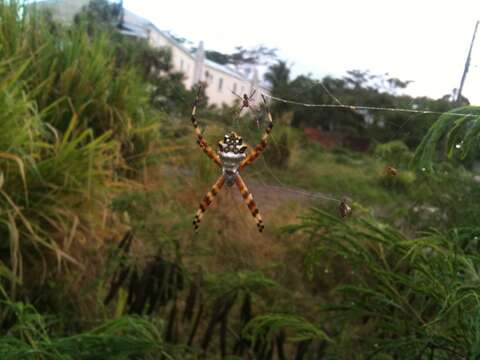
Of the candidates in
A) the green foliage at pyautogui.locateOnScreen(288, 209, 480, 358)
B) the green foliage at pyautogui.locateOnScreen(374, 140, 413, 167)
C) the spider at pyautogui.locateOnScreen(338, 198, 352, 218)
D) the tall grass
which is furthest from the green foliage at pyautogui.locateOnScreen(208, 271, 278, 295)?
the spider at pyautogui.locateOnScreen(338, 198, 352, 218)

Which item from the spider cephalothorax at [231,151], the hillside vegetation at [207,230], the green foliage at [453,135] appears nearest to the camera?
the green foliage at [453,135]

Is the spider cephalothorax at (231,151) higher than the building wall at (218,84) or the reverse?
the reverse

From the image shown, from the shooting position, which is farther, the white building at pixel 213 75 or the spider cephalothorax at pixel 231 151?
the white building at pixel 213 75

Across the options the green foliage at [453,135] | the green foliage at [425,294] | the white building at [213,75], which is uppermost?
the white building at [213,75]

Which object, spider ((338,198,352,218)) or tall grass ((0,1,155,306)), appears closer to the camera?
spider ((338,198,352,218))

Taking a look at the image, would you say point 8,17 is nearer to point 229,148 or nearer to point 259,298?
point 259,298

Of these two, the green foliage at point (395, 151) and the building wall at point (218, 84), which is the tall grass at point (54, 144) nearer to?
the building wall at point (218, 84)

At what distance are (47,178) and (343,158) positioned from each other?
1.98 m

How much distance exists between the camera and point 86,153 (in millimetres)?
3783

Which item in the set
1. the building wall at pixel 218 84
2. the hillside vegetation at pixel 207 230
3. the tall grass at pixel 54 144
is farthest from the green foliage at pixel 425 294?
the tall grass at pixel 54 144

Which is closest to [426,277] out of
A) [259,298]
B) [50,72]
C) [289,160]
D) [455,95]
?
[455,95]

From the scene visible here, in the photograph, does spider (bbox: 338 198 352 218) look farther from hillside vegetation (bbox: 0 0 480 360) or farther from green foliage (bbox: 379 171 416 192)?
green foliage (bbox: 379 171 416 192)

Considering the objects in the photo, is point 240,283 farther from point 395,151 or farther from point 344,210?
point 344,210

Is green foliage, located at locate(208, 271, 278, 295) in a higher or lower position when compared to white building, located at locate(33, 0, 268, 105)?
lower
